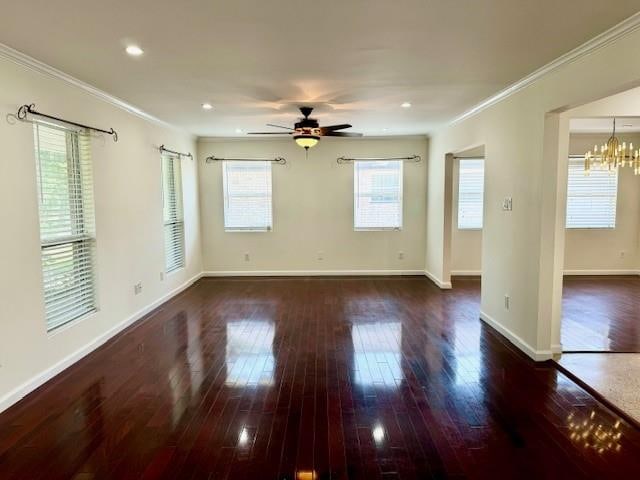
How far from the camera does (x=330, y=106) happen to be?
4559mm

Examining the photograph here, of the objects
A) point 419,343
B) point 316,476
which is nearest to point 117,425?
point 316,476

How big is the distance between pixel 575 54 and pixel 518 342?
2.54 meters

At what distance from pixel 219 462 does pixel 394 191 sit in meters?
5.83

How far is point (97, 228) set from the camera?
3.94 m

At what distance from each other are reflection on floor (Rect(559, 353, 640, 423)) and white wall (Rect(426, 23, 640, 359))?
245 mm

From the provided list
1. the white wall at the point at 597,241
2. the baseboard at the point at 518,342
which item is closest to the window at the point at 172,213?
the baseboard at the point at 518,342

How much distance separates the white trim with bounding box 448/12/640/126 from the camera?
2379mm

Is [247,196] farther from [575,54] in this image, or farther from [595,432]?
[595,432]

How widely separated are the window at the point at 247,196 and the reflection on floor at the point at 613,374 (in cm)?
523

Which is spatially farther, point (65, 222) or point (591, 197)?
point (591, 197)

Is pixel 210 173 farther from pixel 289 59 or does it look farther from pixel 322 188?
pixel 289 59

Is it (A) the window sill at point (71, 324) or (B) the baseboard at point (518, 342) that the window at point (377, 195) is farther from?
(A) the window sill at point (71, 324)

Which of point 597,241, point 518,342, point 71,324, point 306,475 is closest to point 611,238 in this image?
point 597,241

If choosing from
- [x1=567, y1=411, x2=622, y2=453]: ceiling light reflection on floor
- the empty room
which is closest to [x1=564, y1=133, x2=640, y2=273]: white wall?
the empty room
